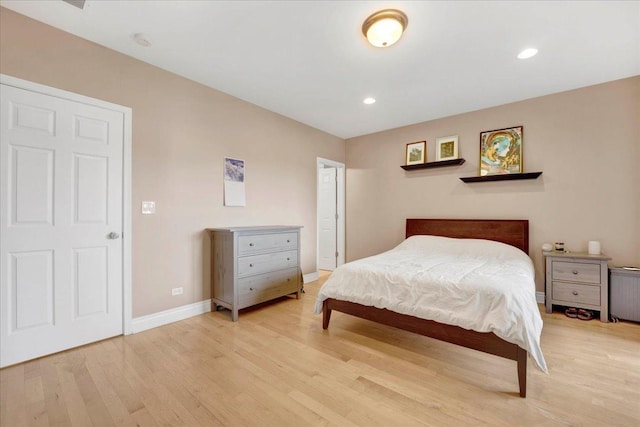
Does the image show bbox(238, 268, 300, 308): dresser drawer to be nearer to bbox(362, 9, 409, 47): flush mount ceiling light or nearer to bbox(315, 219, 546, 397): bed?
bbox(315, 219, 546, 397): bed

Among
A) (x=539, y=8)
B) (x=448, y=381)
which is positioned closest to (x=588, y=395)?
(x=448, y=381)

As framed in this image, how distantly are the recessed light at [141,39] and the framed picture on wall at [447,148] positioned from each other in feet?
12.7

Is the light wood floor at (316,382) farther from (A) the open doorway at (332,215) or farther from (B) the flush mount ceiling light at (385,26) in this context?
(A) the open doorway at (332,215)

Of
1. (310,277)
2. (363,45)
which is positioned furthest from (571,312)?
(363,45)

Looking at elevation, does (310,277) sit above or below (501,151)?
below

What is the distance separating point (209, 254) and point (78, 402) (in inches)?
67.8

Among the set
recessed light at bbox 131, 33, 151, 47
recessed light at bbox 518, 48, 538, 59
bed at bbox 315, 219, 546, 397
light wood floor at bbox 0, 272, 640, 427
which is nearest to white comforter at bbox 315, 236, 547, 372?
bed at bbox 315, 219, 546, 397

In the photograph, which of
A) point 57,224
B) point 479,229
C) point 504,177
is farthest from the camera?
point 479,229

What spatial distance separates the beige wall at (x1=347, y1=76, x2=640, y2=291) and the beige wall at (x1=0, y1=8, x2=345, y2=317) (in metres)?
2.52

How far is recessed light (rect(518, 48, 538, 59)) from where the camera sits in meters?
2.47

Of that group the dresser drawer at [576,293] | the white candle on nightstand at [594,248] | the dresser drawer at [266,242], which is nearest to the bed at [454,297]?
the dresser drawer at [576,293]

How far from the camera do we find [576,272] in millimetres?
2992

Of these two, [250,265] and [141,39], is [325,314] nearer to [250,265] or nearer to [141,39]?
[250,265]

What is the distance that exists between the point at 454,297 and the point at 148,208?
2936 mm
